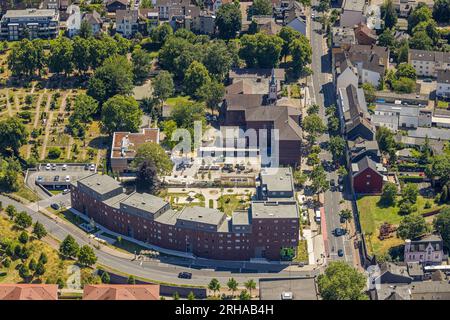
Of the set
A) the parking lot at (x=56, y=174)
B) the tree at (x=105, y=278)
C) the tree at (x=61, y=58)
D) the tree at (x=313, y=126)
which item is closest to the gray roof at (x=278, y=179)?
the tree at (x=313, y=126)

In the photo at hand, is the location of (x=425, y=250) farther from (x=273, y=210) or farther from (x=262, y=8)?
(x=262, y=8)

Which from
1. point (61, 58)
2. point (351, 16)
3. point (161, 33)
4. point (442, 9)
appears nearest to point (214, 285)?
point (61, 58)

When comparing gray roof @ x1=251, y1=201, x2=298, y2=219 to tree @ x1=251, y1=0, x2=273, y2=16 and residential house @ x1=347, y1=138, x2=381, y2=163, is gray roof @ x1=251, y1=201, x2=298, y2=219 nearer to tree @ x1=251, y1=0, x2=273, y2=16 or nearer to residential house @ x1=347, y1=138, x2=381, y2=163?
residential house @ x1=347, y1=138, x2=381, y2=163

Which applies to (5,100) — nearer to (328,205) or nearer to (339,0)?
(328,205)

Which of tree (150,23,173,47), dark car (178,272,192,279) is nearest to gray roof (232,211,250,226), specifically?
dark car (178,272,192,279)

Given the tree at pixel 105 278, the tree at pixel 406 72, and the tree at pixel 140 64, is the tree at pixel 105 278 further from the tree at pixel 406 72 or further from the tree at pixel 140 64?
the tree at pixel 406 72

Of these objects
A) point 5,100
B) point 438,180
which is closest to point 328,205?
point 438,180
